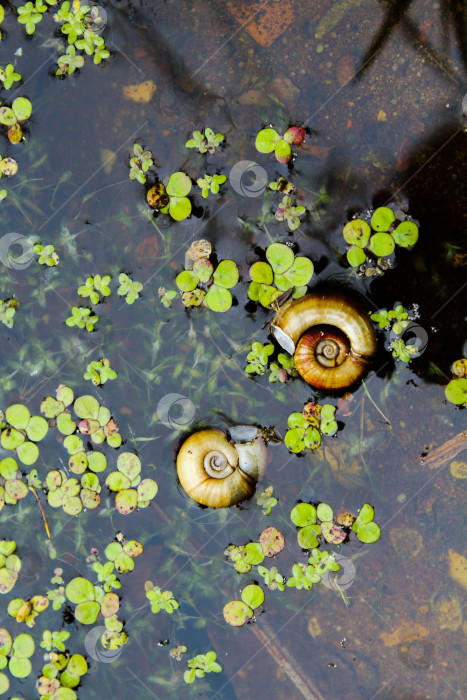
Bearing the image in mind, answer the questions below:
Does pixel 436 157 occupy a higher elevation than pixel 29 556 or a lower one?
higher

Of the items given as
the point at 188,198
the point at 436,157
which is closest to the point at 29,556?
the point at 188,198

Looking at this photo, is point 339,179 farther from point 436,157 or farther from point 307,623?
point 307,623

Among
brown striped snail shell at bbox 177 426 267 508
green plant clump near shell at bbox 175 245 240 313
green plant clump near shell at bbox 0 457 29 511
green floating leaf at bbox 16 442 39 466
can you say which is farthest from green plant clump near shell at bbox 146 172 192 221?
green plant clump near shell at bbox 0 457 29 511

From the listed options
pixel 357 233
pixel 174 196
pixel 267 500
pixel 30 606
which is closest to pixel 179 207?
pixel 174 196

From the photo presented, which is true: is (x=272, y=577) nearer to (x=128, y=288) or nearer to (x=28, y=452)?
(x=28, y=452)

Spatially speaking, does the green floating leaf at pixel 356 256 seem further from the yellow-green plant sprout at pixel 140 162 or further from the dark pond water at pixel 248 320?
the yellow-green plant sprout at pixel 140 162
